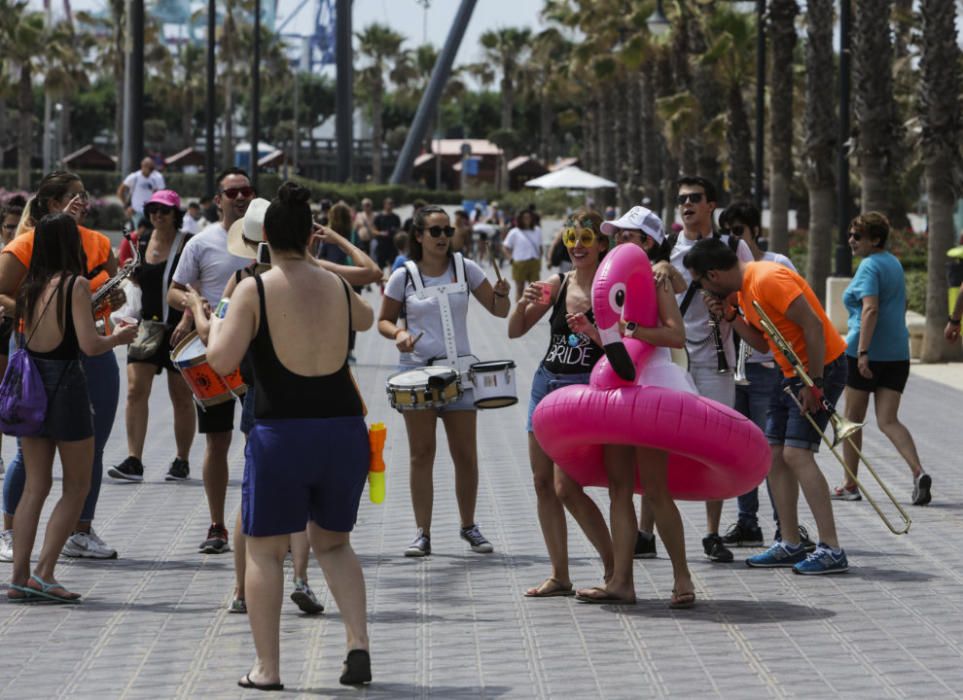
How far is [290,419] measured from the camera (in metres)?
5.98

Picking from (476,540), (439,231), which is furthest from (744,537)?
(439,231)

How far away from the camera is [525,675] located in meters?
6.38

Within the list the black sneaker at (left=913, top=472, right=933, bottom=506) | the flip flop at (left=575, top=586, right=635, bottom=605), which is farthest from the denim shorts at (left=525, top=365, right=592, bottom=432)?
the black sneaker at (left=913, top=472, right=933, bottom=506)

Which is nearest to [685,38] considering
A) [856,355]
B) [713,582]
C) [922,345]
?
[922,345]

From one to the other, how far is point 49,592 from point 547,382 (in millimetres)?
2335

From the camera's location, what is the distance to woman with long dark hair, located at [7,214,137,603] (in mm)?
7688

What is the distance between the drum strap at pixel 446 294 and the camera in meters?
8.84

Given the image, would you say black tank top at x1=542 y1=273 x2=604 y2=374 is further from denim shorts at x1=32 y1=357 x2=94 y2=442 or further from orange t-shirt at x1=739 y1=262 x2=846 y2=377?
denim shorts at x1=32 y1=357 x2=94 y2=442

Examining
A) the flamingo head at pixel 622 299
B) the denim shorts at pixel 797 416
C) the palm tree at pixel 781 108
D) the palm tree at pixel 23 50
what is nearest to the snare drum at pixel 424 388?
the flamingo head at pixel 622 299

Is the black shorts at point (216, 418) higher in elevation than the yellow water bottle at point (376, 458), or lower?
lower

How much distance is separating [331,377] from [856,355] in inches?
211

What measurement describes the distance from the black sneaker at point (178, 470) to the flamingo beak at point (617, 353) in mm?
4916

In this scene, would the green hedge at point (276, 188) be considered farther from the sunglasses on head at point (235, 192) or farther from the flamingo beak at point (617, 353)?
the flamingo beak at point (617, 353)

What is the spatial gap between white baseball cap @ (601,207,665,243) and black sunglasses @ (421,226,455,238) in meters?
1.32
